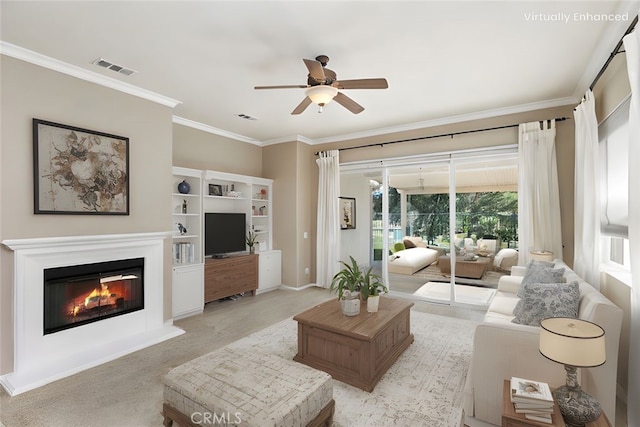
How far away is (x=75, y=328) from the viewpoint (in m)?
3.19

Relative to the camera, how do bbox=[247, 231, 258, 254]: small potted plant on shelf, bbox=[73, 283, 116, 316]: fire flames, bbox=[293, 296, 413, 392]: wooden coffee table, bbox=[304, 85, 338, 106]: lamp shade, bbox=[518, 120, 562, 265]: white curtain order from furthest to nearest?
bbox=[247, 231, 258, 254]: small potted plant on shelf
bbox=[518, 120, 562, 265]: white curtain
bbox=[73, 283, 116, 316]: fire flames
bbox=[304, 85, 338, 106]: lamp shade
bbox=[293, 296, 413, 392]: wooden coffee table

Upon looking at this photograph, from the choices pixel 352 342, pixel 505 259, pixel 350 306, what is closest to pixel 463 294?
pixel 505 259

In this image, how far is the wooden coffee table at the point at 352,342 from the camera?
2.65 metres

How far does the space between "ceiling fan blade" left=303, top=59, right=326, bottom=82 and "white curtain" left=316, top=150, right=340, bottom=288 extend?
3224 mm

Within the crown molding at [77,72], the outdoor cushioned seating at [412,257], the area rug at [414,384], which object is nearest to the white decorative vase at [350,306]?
the area rug at [414,384]

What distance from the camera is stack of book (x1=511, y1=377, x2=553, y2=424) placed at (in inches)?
63.4

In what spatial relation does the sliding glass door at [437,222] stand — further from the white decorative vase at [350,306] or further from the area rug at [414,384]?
the white decorative vase at [350,306]

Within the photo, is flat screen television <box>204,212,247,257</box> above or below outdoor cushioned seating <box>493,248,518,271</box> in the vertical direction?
above

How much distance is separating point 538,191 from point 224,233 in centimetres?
467

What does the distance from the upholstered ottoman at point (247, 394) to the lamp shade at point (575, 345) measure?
51.7 inches

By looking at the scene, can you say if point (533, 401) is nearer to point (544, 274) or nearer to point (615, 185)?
point (544, 274)

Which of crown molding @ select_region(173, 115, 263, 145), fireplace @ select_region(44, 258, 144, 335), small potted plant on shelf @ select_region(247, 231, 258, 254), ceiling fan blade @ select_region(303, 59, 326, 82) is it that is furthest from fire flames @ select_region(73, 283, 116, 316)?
ceiling fan blade @ select_region(303, 59, 326, 82)

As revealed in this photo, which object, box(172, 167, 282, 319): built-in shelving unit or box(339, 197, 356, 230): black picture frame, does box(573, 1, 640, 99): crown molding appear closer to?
box(339, 197, 356, 230): black picture frame

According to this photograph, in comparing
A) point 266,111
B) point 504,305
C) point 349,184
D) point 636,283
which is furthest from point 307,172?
point 636,283
